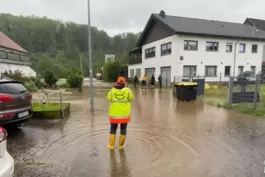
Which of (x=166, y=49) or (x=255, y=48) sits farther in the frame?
(x=255, y=48)

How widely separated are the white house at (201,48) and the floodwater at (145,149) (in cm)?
1582

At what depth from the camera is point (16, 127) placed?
670 cm

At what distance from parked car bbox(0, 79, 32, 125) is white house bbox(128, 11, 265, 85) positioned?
1782cm

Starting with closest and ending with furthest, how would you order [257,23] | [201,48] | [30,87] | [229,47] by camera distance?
[30,87]
[201,48]
[229,47]
[257,23]

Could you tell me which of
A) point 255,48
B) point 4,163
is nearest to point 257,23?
point 255,48

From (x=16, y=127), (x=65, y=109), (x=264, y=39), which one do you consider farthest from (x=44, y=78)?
(x=264, y=39)

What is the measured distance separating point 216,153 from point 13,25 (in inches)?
2940

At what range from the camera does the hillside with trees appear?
71562 millimetres

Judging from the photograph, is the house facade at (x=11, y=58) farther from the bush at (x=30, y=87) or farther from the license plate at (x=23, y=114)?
the license plate at (x=23, y=114)

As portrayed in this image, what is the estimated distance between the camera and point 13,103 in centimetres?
566

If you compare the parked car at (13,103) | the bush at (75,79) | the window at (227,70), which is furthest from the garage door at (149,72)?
the parked car at (13,103)

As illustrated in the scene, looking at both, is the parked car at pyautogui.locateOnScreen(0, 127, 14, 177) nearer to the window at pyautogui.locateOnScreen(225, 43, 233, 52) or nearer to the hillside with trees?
the window at pyautogui.locateOnScreen(225, 43, 233, 52)

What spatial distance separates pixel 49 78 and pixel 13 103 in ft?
50.8

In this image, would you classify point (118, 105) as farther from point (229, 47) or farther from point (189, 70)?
point (229, 47)
